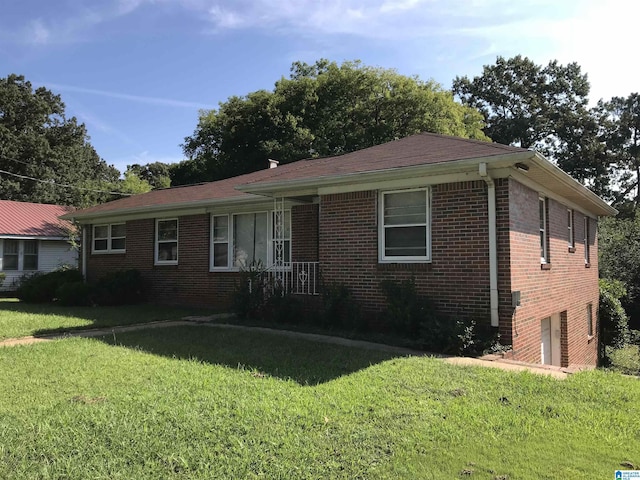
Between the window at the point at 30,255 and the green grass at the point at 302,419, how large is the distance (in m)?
20.2

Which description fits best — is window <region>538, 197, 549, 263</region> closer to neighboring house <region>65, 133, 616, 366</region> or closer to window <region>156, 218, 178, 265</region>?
neighboring house <region>65, 133, 616, 366</region>

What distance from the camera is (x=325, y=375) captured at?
6270 millimetres

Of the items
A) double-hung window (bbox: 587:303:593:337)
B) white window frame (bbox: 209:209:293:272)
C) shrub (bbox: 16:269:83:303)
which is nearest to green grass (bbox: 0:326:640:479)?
white window frame (bbox: 209:209:293:272)

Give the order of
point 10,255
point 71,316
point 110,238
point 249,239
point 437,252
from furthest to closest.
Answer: point 10,255
point 110,238
point 249,239
point 71,316
point 437,252

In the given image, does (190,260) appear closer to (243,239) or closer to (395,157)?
(243,239)

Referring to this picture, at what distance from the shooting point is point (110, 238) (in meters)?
17.2

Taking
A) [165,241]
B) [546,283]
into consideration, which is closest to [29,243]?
[165,241]

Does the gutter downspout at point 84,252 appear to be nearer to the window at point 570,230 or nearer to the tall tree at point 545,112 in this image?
the window at point 570,230

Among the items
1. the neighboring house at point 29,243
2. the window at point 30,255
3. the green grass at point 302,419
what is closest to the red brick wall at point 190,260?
the green grass at point 302,419

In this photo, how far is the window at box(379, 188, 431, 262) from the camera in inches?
368

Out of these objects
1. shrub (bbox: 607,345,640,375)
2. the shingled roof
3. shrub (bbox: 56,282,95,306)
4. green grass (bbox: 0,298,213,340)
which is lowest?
shrub (bbox: 607,345,640,375)

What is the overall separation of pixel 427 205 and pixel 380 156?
2.08 m

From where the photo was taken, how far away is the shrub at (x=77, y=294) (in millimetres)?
14867

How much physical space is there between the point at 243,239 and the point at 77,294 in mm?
5486
